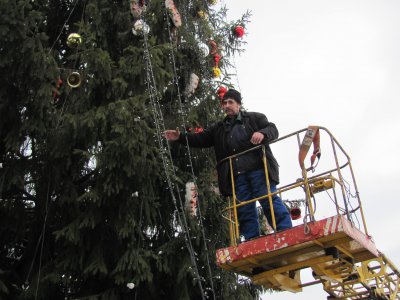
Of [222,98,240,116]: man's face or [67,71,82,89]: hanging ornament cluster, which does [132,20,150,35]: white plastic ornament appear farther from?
[222,98,240,116]: man's face

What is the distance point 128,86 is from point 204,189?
5.88ft

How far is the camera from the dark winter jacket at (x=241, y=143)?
6.04 meters

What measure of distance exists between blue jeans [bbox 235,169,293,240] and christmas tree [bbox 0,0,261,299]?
115 cm

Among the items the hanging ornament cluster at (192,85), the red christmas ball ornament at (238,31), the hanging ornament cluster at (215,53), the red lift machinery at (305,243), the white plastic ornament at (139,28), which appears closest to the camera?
the red lift machinery at (305,243)

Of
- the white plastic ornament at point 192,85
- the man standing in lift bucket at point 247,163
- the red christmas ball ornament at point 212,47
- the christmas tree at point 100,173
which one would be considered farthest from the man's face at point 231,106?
the red christmas ball ornament at point 212,47

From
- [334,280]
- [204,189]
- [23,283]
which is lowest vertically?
[334,280]

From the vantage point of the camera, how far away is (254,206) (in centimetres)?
599

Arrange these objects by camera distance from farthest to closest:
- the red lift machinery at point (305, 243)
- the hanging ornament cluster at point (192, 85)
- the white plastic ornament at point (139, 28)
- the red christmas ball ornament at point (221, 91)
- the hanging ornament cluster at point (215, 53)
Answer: the hanging ornament cluster at point (215, 53) → the red christmas ball ornament at point (221, 91) → the hanging ornament cluster at point (192, 85) → the white plastic ornament at point (139, 28) → the red lift machinery at point (305, 243)

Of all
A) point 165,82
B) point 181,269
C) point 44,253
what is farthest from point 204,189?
point 44,253

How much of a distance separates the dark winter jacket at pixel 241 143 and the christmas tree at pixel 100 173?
93 centimetres

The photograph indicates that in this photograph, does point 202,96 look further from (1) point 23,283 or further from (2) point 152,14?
(1) point 23,283

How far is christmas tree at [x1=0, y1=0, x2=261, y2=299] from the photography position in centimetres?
682

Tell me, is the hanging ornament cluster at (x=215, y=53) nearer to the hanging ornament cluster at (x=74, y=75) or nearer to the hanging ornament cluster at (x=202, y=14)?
the hanging ornament cluster at (x=202, y=14)

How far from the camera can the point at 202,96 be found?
9000 mm
